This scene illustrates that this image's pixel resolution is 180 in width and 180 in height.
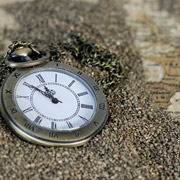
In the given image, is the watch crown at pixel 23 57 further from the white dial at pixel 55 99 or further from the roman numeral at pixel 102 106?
the roman numeral at pixel 102 106

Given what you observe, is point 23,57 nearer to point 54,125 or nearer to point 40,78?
point 40,78

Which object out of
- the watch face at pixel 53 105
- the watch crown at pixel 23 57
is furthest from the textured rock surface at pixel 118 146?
the watch crown at pixel 23 57

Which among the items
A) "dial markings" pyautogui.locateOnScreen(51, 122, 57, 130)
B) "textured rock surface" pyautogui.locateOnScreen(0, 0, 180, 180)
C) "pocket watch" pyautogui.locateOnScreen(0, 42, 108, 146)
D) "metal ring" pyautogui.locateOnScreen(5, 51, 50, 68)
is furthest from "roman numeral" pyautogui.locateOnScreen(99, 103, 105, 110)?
"metal ring" pyautogui.locateOnScreen(5, 51, 50, 68)

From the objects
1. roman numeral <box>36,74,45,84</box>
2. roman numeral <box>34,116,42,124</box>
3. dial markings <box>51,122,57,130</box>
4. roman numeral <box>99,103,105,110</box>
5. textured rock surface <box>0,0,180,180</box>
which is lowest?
textured rock surface <box>0,0,180,180</box>

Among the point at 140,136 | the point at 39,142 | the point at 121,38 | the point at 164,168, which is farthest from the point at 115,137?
the point at 121,38

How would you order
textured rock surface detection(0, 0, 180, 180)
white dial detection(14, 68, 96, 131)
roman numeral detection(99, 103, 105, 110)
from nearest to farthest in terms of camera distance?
1. textured rock surface detection(0, 0, 180, 180)
2. white dial detection(14, 68, 96, 131)
3. roman numeral detection(99, 103, 105, 110)

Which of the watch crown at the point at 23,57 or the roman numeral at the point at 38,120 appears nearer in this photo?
the roman numeral at the point at 38,120

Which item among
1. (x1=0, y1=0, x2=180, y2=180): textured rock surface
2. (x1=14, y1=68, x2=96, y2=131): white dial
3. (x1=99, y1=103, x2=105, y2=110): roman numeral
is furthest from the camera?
(x1=99, y1=103, x2=105, y2=110): roman numeral

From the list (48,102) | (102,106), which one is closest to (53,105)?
(48,102)

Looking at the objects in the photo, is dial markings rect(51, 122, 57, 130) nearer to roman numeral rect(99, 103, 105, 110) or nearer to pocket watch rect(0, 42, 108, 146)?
pocket watch rect(0, 42, 108, 146)
